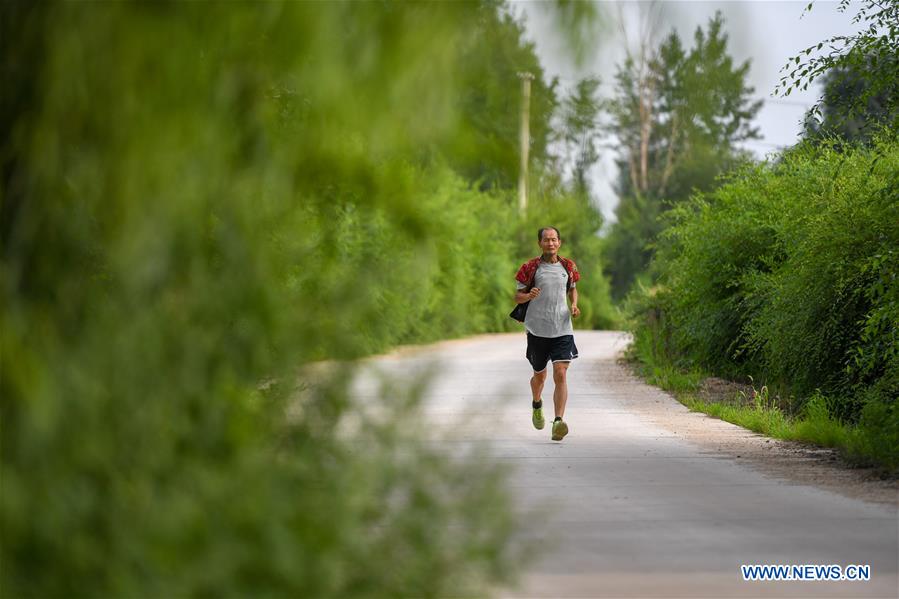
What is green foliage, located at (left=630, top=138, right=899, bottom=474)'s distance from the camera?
1224 cm

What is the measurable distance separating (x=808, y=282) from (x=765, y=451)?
199 centimetres

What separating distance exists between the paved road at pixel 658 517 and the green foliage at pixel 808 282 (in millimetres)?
1237

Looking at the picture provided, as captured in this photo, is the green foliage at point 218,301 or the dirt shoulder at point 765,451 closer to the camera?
the green foliage at point 218,301

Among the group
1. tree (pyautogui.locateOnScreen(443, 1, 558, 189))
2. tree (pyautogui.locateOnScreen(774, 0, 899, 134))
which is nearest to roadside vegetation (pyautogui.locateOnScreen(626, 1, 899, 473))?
tree (pyautogui.locateOnScreen(774, 0, 899, 134))

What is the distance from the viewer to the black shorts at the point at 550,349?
46.0ft

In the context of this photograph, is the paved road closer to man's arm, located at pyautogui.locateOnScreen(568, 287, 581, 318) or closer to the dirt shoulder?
the dirt shoulder

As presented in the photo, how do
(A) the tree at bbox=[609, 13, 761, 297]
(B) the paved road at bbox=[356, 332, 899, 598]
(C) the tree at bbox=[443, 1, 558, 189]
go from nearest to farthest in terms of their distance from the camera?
(A) the tree at bbox=[609, 13, 761, 297] < (C) the tree at bbox=[443, 1, 558, 189] < (B) the paved road at bbox=[356, 332, 899, 598]

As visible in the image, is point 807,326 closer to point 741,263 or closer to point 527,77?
point 741,263

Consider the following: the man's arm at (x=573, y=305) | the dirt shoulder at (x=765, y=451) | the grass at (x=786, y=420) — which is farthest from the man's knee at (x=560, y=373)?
the grass at (x=786, y=420)

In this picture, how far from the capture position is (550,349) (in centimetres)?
1408

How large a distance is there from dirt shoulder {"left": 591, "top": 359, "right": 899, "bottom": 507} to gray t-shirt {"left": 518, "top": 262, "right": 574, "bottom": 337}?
1757mm

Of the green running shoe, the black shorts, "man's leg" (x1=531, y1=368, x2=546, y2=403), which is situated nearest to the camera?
the green running shoe

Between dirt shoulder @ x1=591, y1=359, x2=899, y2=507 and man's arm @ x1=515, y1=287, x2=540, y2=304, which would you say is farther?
man's arm @ x1=515, y1=287, x2=540, y2=304

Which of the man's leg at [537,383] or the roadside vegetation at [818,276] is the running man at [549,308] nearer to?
the man's leg at [537,383]
